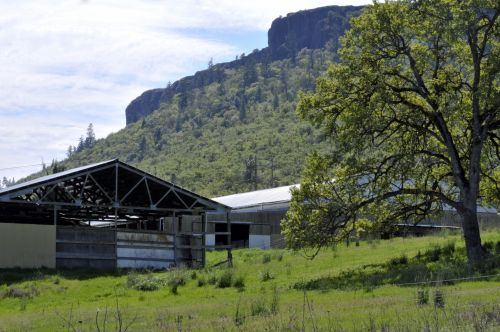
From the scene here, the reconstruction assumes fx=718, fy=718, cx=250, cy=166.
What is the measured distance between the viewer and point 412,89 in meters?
26.5

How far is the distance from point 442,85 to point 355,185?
16.3 feet

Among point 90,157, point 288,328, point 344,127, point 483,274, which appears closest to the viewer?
point 288,328

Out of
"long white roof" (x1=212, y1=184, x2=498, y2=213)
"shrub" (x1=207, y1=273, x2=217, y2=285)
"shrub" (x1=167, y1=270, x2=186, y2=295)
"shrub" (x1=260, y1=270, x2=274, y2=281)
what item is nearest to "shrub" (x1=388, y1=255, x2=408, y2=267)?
"shrub" (x1=260, y1=270, x2=274, y2=281)

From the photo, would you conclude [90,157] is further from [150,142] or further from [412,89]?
[412,89]

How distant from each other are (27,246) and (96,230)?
3339 mm

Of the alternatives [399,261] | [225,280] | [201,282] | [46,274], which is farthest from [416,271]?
[46,274]

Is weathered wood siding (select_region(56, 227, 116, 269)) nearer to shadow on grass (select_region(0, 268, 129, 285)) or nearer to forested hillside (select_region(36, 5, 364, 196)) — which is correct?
shadow on grass (select_region(0, 268, 129, 285))

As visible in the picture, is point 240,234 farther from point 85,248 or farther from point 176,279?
point 176,279

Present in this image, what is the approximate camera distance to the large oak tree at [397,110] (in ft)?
84.1

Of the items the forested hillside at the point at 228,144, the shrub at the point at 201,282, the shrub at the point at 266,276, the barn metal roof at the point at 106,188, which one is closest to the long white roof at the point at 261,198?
the barn metal roof at the point at 106,188

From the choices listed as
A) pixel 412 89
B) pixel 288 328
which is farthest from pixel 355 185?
pixel 288 328

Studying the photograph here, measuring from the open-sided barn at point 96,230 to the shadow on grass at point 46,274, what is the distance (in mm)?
1433

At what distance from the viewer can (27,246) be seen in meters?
33.1

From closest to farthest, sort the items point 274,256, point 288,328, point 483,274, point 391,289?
point 288,328, point 391,289, point 483,274, point 274,256
